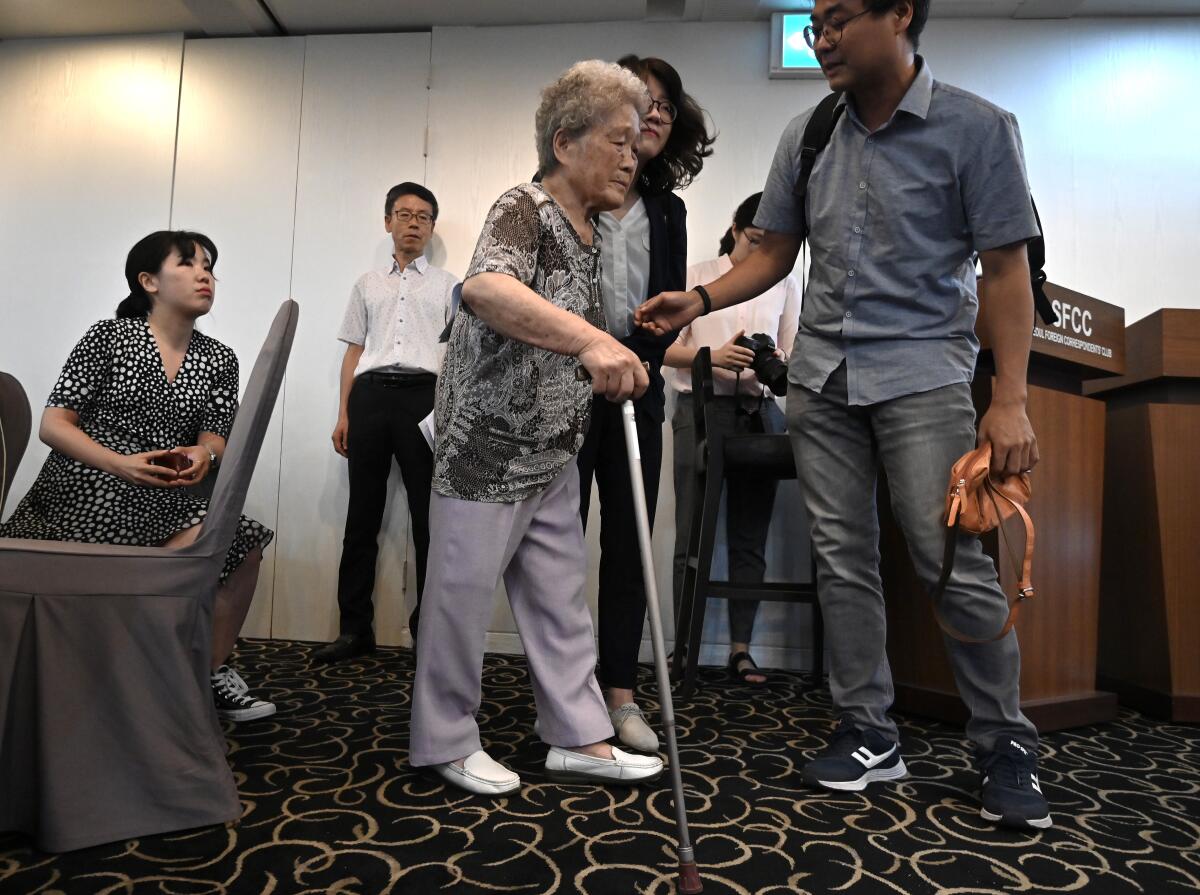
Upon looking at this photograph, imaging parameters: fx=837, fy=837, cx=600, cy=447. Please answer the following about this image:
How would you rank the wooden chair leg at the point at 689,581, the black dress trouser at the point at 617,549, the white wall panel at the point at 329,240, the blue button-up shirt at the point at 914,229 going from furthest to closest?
1. the white wall panel at the point at 329,240
2. the wooden chair leg at the point at 689,581
3. the black dress trouser at the point at 617,549
4. the blue button-up shirt at the point at 914,229

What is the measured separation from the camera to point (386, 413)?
307cm

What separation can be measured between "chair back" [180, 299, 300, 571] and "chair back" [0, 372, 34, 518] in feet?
2.60

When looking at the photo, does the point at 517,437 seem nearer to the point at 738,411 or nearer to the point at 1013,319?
the point at 1013,319

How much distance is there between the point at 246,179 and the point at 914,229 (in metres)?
2.96

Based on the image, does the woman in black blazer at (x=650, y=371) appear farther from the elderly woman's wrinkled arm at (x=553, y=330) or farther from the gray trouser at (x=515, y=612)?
the elderly woman's wrinkled arm at (x=553, y=330)

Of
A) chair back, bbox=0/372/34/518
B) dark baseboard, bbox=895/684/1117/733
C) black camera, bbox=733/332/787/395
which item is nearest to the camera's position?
chair back, bbox=0/372/34/518

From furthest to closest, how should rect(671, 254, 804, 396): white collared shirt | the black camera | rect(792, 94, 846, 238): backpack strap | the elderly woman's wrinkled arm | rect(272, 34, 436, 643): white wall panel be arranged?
rect(272, 34, 436, 643): white wall panel < rect(671, 254, 804, 396): white collared shirt < the black camera < rect(792, 94, 846, 238): backpack strap < the elderly woman's wrinkled arm

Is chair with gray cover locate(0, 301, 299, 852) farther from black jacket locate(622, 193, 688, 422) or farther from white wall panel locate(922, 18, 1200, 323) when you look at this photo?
white wall panel locate(922, 18, 1200, 323)

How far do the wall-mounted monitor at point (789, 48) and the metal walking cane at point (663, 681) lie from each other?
2.51m

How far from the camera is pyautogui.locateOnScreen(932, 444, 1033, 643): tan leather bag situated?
4.73 feet

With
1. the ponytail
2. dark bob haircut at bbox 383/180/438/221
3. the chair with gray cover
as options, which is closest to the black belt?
dark bob haircut at bbox 383/180/438/221

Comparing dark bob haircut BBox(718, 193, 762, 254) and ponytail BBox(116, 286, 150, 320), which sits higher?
dark bob haircut BBox(718, 193, 762, 254)

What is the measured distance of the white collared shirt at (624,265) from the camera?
1879 mm

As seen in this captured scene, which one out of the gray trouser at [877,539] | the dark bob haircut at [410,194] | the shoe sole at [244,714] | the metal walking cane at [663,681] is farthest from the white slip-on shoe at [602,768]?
the dark bob haircut at [410,194]
